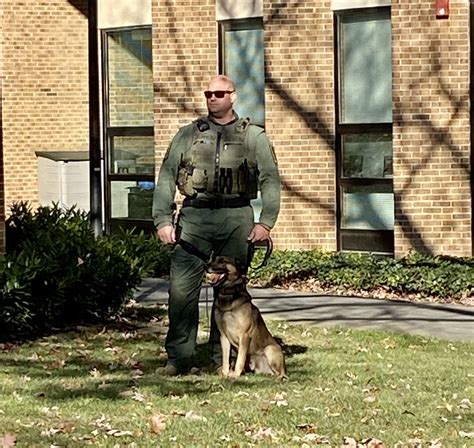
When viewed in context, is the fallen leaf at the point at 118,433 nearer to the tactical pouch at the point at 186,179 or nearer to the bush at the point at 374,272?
the tactical pouch at the point at 186,179

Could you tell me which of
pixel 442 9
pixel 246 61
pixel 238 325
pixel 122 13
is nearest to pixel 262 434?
pixel 238 325

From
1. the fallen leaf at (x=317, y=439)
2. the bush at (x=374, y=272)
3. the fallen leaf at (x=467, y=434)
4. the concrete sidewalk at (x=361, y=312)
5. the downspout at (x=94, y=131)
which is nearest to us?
the fallen leaf at (x=317, y=439)

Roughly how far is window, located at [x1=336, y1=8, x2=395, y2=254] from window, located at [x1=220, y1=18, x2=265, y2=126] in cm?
123

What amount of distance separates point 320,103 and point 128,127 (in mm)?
Answer: 3556

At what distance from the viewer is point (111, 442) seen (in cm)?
705

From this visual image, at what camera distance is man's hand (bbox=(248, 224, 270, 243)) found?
901cm

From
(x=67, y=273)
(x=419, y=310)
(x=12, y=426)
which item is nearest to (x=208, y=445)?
(x=12, y=426)

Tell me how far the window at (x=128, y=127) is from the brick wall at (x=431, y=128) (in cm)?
424

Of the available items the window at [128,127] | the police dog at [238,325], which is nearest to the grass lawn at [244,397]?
the police dog at [238,325]

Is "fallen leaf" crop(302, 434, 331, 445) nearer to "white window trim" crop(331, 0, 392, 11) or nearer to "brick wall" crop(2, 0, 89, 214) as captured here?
"white window trim" crop(331, 0, 392, 11)

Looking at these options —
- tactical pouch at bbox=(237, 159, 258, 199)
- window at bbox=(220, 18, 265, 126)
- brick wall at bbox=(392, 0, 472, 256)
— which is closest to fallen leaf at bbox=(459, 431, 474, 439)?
tactical pouch at bbox=(237, 159, 258, 199)

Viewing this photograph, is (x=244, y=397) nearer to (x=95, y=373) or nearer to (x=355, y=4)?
(x=95, y=373)

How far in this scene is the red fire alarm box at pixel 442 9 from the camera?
15.8 metres

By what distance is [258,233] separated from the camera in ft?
29.6
